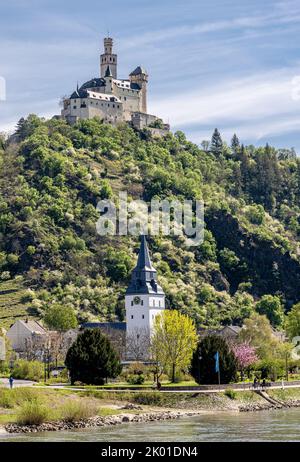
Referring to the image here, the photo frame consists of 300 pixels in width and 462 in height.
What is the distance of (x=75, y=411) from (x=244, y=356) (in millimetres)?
36560

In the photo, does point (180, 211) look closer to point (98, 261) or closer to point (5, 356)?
point (98, 261)

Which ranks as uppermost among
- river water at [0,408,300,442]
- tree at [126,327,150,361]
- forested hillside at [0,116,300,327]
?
forested hillside at [0,116,300,327]

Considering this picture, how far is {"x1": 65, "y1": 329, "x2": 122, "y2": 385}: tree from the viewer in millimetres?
97125

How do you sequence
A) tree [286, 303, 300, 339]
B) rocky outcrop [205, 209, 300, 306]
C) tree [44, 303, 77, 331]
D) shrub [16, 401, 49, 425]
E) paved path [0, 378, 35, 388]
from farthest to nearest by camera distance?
rocky outcrop [205, 209, 300, 306]
tree [44, 303, 77, 331]
tree [286, 303, 300, 339]
paved path [0, 378, 35, 388]
shrub [16, 401, 49, 425]

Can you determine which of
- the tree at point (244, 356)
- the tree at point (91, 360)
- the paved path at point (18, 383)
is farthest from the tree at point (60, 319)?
the tree at point (91, 360)

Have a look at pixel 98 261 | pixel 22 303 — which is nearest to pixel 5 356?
pixel 22 303

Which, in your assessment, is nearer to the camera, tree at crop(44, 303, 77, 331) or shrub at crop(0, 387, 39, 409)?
shrub at crop(0, 387, 39, 409)

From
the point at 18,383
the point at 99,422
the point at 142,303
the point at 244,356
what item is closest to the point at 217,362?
the point at 244,356

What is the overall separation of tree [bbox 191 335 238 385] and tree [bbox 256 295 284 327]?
7519 centimetres

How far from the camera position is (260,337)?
127m

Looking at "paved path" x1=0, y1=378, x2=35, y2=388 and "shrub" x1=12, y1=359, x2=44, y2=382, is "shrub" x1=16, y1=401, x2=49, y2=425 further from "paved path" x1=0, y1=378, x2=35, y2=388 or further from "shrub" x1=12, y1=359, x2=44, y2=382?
"shrub" x1=12, y1=359, x2=44, y2=382

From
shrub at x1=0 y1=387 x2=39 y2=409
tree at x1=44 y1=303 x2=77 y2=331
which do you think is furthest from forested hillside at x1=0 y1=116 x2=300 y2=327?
shrub at x1=0 y1=387 x2=39 y2=409

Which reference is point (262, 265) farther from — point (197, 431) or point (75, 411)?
point (197, 431)
